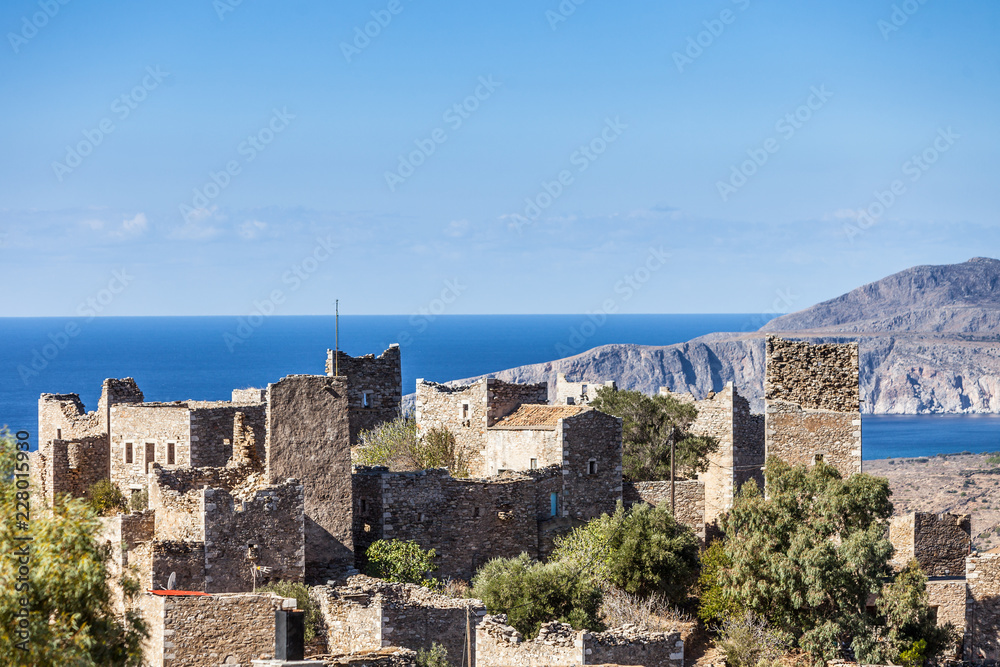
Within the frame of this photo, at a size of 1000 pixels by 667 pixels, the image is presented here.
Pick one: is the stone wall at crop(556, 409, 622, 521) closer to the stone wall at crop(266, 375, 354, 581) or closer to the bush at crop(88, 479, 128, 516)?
the stone wall at crop(266, 375, 354, 581)

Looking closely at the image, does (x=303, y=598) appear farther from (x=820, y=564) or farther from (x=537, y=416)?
(x=537, y=416)

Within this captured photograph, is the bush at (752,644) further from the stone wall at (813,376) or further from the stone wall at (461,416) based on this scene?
the stone wall at (461,416)

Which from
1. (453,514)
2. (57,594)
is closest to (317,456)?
(453,514)

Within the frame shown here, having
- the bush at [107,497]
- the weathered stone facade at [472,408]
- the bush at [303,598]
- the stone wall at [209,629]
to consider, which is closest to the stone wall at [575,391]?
the weathered stone facade at [472,408]

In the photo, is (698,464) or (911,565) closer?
(911,565)

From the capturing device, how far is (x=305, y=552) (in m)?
29.9

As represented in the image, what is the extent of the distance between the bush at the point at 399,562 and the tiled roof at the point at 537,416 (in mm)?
7767

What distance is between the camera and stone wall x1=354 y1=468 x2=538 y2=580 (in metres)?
31.9

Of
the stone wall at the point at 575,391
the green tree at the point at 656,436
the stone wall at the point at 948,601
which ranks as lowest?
the stone wall at the point at 948,601

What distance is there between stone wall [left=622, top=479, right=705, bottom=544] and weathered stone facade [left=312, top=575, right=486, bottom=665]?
13.9 meters

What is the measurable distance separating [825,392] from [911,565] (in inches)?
167

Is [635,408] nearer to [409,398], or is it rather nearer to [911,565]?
[911,565]

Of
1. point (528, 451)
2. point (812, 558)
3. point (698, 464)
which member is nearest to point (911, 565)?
point (812, 558)

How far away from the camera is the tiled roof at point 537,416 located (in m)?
38.7
